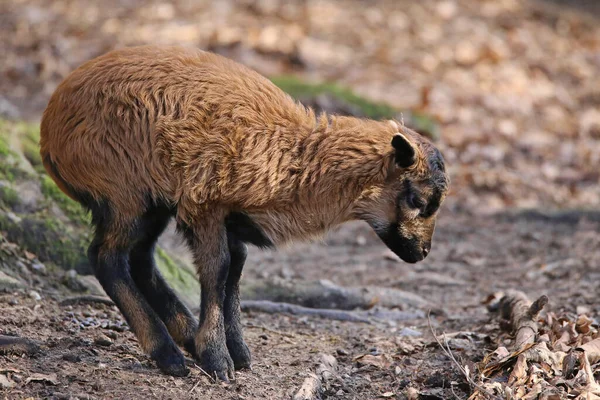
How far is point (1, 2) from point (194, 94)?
490 inches

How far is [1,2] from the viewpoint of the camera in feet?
53.1

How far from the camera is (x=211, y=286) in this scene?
5.44 m

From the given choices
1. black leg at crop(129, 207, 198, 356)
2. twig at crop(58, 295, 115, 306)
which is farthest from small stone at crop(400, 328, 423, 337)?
twig at crop(58, 295, 115, 306)

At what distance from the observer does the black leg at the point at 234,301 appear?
18.7 ft

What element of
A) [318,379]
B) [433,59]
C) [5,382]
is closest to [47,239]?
[5,382]

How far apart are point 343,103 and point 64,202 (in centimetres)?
606

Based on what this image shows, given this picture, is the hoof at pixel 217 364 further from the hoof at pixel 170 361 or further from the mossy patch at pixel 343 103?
the mossy patch at pixel 343 103

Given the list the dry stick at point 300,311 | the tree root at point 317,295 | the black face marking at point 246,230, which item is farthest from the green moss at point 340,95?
the black face marking at point 246,230

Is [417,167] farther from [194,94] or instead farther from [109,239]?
[109,239]

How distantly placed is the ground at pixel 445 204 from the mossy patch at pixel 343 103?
57cm

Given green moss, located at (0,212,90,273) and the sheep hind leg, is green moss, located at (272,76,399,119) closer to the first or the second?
green moss, located at (0,212,90,273)

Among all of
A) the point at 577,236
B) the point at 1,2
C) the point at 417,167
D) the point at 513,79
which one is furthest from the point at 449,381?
the point at 1,2

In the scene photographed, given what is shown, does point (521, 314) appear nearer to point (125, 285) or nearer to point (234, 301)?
point (234, 301)

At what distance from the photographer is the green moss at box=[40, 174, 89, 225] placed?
7.20m
